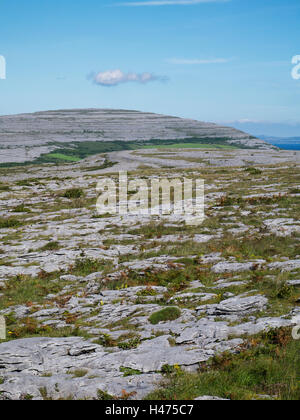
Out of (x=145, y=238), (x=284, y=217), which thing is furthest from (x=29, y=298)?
(x=284, y=217)

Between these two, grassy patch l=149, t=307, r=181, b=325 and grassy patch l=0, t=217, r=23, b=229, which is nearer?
grassy patch l=149, t=307, r=181, b=325

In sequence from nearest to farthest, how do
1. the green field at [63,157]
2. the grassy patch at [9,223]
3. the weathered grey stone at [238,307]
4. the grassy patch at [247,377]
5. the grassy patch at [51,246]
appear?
the grassy patch at [247,377] → the weathered grey stone at [238,307] → the grassy patch at [51,246] → the grassy patch at [9,223] → the green field at [63,157]

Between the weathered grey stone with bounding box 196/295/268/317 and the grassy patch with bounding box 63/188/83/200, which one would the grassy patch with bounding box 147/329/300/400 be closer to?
the weathered grey stone with bounding box 196/295/268/317

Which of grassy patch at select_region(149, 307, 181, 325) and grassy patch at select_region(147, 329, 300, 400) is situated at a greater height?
grassy patch at select_region(147, 329, 300, 400)

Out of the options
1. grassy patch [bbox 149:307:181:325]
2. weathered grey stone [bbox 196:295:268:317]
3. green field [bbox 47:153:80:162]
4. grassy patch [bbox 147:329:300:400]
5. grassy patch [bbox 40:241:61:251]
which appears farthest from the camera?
green field [bbox 47:153:80:162]

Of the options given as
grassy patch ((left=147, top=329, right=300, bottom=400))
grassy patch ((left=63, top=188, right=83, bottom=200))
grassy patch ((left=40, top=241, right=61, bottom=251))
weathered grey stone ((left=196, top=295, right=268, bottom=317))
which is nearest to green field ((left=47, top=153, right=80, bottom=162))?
grassy patch ((left=63, top=188, right=83, bottom=200))

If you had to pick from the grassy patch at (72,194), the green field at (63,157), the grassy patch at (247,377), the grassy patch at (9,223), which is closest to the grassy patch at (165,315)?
the grassy patch at (247,377)

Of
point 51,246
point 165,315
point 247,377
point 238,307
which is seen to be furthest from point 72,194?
point 247,377

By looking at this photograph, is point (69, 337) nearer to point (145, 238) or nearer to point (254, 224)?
point (145, 238)

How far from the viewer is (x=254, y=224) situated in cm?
2314

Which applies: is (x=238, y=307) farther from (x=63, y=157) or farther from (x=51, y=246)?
(x=63, y=157)

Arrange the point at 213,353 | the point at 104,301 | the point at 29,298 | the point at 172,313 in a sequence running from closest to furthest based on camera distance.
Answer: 1. the point at 213,353
2. the point at 172,313
3. the point at 104,301
4. the point at 29,298

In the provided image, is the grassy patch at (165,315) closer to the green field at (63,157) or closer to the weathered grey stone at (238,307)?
the weathered grey stone at (238,307)
